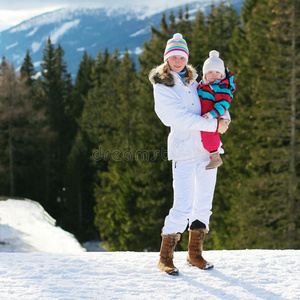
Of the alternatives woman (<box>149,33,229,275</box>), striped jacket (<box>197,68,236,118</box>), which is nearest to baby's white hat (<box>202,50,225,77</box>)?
striped jacket (<box>197,68,236,118</box>)

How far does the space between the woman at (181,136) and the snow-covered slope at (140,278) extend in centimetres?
26

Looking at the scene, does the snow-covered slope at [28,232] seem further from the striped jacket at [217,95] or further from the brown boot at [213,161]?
the striped jacket at [217,95]

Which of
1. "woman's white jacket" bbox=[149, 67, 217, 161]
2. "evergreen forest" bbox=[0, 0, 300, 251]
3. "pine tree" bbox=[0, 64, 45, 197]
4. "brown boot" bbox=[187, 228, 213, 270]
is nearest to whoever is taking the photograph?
"woman's white jacket" bbox=[149, 67, 217, 161]

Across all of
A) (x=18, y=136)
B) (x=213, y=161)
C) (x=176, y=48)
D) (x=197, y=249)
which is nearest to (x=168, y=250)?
(x=197, y=249)

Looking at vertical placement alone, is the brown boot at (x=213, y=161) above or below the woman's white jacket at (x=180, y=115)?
below

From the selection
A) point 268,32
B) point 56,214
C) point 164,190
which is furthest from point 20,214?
point 56,214

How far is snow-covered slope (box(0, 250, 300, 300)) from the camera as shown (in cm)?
335

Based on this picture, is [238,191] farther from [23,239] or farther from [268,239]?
[23,239]

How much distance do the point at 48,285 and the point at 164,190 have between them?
15.7 m

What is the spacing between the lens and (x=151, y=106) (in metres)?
19.2

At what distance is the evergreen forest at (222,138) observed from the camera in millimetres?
13688

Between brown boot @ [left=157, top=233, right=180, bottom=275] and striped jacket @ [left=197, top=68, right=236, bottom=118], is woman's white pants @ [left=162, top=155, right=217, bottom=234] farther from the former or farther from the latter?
striped jacket @ [left=197, top=68, right=236, bottom=118]

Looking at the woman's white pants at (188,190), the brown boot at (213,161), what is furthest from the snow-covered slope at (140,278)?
the brown boot at (213,161)

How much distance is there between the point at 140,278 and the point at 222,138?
45.4 feet
